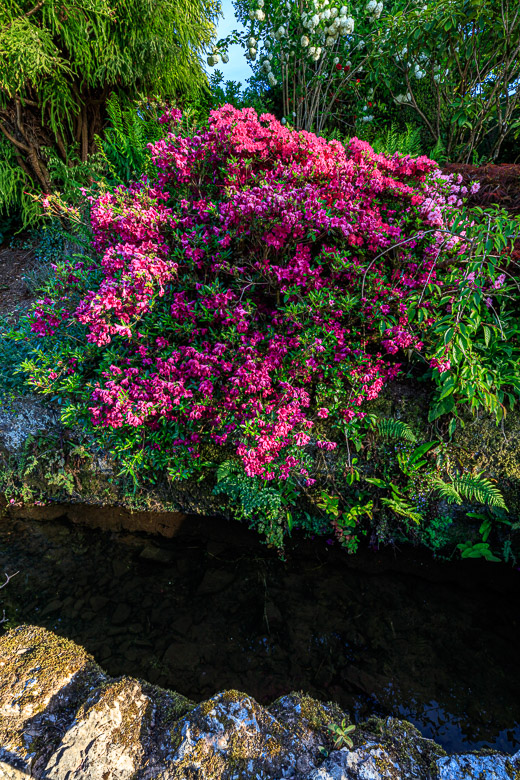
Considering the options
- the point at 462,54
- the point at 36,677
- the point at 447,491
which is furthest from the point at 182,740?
the point at 462,54

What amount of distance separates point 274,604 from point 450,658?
1396 mm

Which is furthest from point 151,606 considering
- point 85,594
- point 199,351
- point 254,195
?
point 254,195

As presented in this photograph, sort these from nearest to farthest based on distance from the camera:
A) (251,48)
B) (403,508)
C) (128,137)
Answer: (403,508)
(128,137)
(251,48)

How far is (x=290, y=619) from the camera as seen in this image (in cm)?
299

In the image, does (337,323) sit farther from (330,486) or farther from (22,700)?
(22,700)

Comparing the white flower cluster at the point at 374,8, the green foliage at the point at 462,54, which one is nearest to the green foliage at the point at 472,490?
the green foliage at the point at 462,54

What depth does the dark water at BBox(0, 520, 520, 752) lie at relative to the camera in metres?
2.54

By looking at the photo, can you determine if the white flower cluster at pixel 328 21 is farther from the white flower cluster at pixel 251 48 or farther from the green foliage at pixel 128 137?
the green foliage at pixel 128 137

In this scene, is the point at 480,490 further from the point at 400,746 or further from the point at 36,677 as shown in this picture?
the point at 36,677

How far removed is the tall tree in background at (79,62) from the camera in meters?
5.01

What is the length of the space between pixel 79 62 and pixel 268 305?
212 inches

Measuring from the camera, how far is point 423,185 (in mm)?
3537

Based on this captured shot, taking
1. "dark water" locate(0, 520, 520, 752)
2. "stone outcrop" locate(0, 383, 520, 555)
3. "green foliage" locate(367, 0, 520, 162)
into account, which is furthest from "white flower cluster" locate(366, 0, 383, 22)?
"dark water" locate(0, 520, 520, 752)

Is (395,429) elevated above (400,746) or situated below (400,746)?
above
